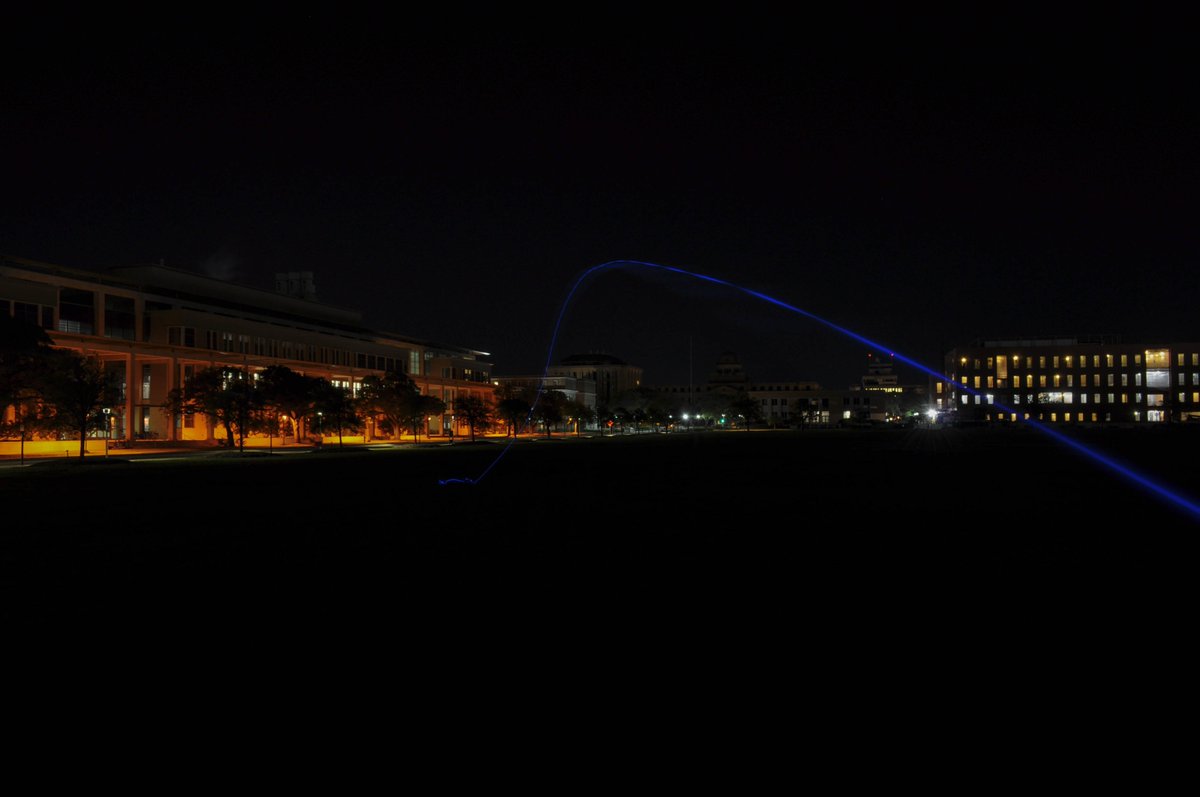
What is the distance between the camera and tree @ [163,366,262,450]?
62469mm

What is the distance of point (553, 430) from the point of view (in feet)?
482

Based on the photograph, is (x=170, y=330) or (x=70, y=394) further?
(x=170, y=330)

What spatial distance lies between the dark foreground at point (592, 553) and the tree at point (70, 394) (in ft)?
83.1

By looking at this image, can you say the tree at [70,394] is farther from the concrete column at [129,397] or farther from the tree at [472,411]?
the tree at [472,411]

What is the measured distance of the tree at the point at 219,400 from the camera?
62.5 metres

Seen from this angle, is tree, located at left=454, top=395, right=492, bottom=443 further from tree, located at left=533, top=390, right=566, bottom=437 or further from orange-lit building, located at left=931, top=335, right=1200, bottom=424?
orange-lit building, located at left=931, top=335, right=1200, bottom=424

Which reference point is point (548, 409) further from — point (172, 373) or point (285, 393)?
point (285, 393)

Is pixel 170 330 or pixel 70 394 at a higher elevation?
pixel 170 330

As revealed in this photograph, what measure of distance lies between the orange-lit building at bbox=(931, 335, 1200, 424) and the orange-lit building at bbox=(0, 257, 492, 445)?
111290 millimetres

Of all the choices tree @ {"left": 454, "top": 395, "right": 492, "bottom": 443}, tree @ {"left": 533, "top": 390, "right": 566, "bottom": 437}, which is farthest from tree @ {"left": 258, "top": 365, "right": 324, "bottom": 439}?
tree @ {"left": 533, "top": 390, "right": 566, "bottom": 437}

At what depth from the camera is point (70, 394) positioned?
163 feet

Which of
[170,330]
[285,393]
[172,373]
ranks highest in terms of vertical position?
[170,330]

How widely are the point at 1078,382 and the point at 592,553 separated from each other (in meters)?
179

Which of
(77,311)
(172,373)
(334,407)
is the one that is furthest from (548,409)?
(77,311)
